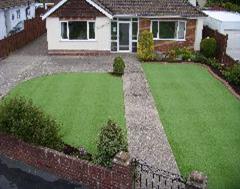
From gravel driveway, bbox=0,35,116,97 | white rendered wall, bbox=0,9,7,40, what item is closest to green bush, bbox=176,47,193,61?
gravel driveway, bbox=0,35,116,97

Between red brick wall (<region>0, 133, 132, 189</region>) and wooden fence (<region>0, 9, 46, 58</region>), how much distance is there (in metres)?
17.4

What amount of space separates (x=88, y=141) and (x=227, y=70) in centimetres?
1247

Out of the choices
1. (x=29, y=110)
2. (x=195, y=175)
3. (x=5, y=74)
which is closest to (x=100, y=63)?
(x=5, y=74)

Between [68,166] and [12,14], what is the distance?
98.1ft

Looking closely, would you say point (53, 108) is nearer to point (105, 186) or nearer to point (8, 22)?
point (105, 186)

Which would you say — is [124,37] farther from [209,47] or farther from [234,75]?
[234,75]

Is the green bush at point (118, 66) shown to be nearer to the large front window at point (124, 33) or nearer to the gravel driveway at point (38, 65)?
the gravel driveway at point (38, 65)

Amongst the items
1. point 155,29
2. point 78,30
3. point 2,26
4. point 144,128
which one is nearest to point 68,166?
point 144,128

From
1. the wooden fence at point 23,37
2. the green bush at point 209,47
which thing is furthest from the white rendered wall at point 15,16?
the green bush at point 209,47

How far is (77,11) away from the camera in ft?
90.7

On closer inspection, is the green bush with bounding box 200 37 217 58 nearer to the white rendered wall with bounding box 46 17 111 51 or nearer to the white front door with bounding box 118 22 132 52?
the white front door with bounding box 118 22 132 52

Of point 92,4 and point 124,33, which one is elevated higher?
point 92,4

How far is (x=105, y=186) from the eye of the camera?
34.1 ft

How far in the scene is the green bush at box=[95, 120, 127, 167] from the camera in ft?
34.9
